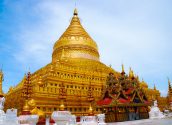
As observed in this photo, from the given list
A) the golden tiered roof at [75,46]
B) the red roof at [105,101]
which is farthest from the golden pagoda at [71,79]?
the red roof at [105,101]

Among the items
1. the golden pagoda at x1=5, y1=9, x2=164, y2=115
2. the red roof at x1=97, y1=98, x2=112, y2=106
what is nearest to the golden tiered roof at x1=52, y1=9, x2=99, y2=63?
the golden pagoda at x1=5, y1=9, x2=164, y2=115

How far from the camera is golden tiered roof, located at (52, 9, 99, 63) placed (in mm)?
37609

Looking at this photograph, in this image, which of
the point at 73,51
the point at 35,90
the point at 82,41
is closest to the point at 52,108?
the point at 35,90

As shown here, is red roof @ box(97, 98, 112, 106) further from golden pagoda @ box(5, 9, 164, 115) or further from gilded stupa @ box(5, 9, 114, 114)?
gilded stupa @ box(5, 9, 114, 114)

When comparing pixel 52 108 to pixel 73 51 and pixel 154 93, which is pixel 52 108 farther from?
pixel 154 93

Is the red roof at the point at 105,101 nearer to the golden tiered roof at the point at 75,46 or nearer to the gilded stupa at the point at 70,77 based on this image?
the gilded stupa at the point at 70,77

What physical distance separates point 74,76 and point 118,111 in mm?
12665

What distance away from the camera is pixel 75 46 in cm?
3828

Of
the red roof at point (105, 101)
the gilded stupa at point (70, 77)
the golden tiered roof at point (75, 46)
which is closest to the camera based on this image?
the red roof at point (105, 101)

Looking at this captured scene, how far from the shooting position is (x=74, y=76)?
105 feet

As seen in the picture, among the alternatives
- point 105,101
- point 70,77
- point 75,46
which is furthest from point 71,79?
point 105,101

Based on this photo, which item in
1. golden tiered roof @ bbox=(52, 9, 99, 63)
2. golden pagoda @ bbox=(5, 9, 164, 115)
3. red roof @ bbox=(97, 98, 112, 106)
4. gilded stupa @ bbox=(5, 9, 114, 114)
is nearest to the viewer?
red roof @ bbox=(97, 98, 112, 106)

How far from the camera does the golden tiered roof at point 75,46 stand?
3761cm

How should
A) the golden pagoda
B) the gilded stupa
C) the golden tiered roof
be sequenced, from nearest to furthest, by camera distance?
the golden pagoda → the gilded stupa → the golden tiered roof
